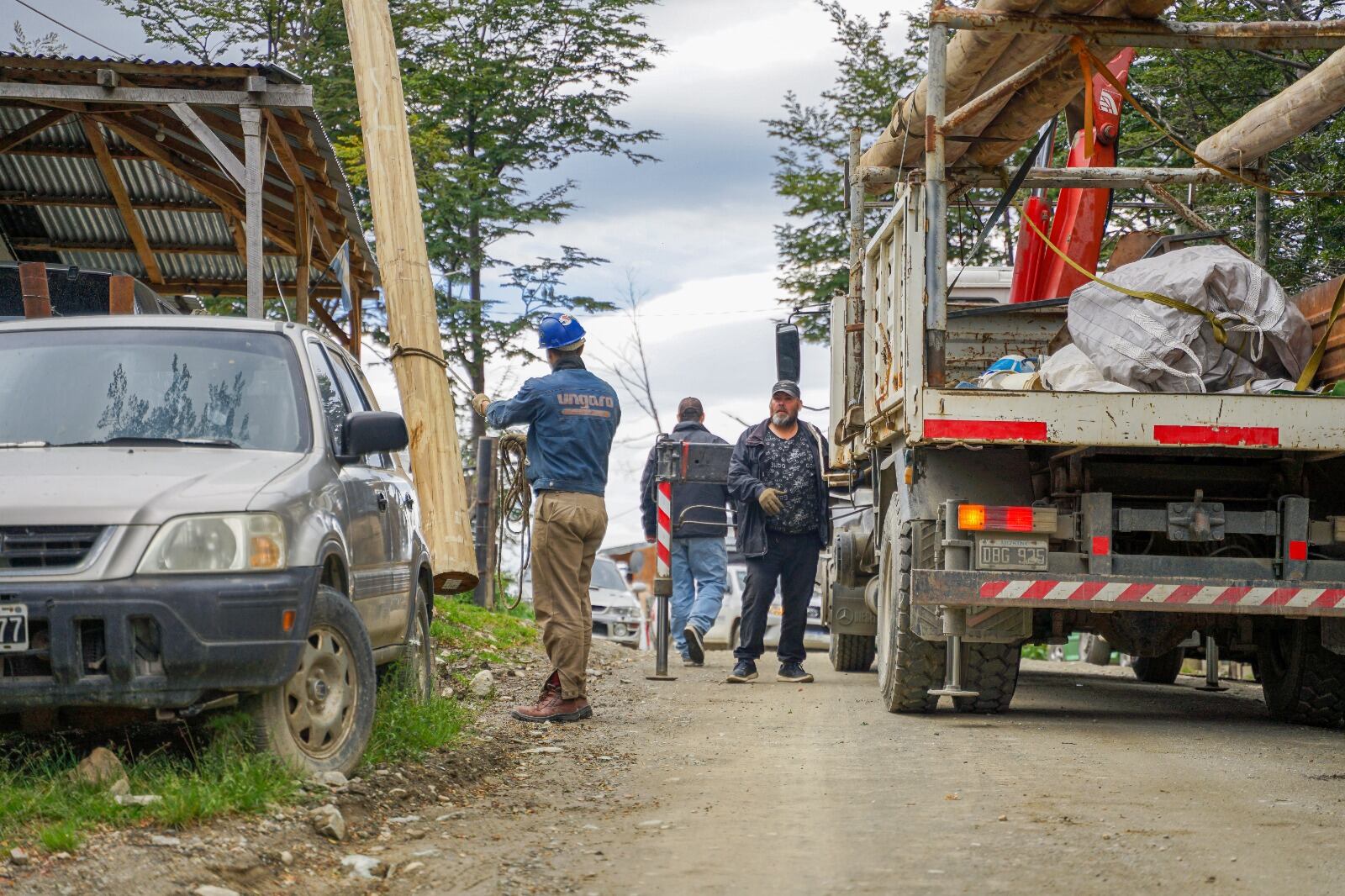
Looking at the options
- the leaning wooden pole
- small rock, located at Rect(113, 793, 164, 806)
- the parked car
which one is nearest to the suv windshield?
small rock, located at Rect(113, 793, 164, 806)

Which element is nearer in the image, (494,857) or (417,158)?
(494,857)

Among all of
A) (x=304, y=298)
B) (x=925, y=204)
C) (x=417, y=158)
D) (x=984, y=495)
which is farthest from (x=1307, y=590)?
(x=417, y=158)

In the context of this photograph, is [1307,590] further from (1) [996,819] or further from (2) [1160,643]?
(1) [996,819]

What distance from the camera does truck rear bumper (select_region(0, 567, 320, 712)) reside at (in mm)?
4668

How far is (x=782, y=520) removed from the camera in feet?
36.6

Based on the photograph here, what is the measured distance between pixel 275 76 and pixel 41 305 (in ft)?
9.31

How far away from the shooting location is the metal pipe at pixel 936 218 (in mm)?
7402

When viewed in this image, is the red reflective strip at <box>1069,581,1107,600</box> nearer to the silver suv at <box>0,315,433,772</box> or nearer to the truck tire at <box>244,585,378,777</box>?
the silver suv at <box>0,315,433,772</box>

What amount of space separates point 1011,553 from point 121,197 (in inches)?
374

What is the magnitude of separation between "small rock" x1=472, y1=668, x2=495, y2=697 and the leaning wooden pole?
574 mm

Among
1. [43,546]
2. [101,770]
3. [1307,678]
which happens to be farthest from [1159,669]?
[43,546]

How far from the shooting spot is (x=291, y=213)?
14797mm

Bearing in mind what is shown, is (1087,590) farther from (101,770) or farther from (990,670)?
(101,770)

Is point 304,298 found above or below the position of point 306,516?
above
